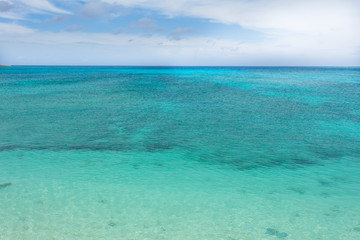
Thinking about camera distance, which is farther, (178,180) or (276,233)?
(178,180)

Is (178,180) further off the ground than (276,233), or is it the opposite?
(178,180)

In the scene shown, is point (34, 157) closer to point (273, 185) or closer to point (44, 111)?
point (273, 185)

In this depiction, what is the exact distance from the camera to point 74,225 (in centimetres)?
752

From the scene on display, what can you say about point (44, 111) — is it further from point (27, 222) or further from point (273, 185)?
point (273, 185)

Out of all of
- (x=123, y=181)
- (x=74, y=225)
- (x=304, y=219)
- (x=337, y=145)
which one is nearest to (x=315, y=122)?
(x=337, y=145)

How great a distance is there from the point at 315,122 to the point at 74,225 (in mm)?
20283

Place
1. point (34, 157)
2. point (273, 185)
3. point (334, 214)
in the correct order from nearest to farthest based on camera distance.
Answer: point (334, 214) → point (273, 185) → point (34, 157)

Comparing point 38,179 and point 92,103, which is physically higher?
point 92,103

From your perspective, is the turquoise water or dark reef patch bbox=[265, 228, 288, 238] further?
the turquoise water

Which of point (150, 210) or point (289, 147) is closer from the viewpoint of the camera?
point (150, 210)

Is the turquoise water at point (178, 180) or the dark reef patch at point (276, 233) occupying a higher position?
the turquoise water at point (178, 180)

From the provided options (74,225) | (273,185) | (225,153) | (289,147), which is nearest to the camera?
(74,225)

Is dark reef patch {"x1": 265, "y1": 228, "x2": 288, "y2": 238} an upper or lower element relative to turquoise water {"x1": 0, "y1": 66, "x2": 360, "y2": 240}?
lower

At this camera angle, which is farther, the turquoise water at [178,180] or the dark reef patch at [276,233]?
the turquoise water at [178,180]
